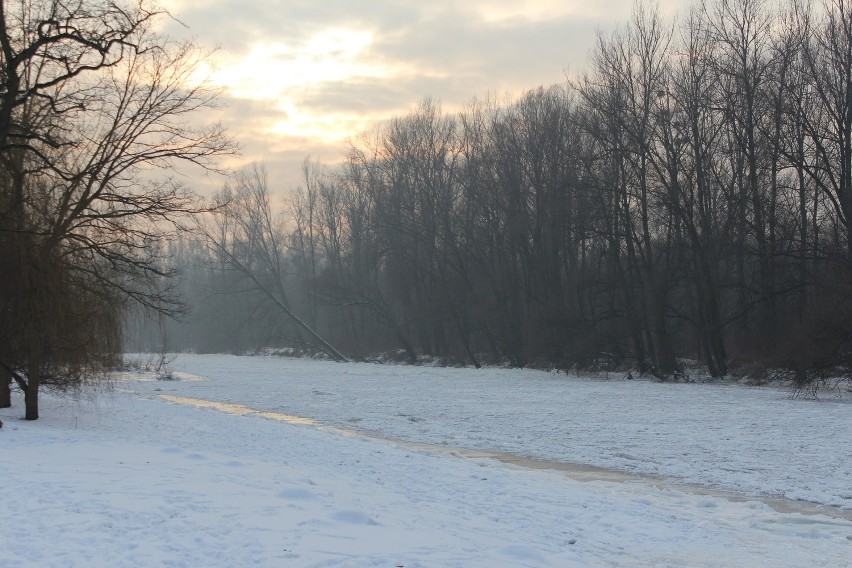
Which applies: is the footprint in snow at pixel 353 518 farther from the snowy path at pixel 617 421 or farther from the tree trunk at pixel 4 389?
the tree trunk at pixel 4 389

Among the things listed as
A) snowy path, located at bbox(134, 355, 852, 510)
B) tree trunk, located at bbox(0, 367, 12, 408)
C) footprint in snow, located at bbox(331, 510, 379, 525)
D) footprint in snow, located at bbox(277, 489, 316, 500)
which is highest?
tree trunk, located at bbox(0, 367, 12, 408)

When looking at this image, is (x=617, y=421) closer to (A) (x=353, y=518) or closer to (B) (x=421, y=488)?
(B) (x=421, y=488)

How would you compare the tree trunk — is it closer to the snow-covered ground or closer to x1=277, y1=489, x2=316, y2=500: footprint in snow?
the snow-covered ground

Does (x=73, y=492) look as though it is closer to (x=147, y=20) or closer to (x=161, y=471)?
(x=161, y=471)

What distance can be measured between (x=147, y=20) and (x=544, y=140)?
110 ft

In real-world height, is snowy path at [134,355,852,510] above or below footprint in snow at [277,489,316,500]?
below

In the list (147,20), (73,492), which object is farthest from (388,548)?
(147,20)

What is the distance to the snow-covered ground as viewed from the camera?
7.23 meters

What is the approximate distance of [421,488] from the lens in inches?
437

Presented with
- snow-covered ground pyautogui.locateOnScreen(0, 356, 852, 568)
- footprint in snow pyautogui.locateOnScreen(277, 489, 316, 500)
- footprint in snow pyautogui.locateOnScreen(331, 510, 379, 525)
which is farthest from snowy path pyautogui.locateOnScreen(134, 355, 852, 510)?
footprint in snow pyautogui.locateOnScreen(277, 489, 316, 500)

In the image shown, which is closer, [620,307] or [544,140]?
[620,307]

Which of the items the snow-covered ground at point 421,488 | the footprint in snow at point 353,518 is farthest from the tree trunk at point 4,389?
the footprint in snow at point 353,518

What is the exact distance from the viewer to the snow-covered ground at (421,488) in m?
7.23

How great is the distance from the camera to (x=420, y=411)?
23.5 metres
